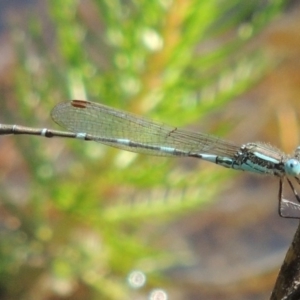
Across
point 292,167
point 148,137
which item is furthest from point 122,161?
point 292,167

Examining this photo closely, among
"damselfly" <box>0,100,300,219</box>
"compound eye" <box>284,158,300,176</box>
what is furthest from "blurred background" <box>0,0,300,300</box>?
"compound eye" <box>284,158,300,176</box>

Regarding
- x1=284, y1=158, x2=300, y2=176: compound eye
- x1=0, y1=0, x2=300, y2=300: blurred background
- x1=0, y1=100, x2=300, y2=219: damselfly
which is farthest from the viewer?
x1=0, y1=0, x2=300, y2=300: blurred background

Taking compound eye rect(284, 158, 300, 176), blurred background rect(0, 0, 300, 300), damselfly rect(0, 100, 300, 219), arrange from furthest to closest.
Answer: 1. blurred background rect(0, 0, 300, 300)
2. damselfly rect(0, 100, 300, 219)
3. compound eye rect(284, 158, 300, 176)

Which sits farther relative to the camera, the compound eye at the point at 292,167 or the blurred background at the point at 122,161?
the blurred background at the point at 122,161

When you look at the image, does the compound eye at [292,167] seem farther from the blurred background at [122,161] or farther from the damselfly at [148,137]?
the blurred background at [122,161]

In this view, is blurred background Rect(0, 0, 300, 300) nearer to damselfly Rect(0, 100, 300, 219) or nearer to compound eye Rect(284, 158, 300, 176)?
damselfly Rect(0, 100, 300, 219)

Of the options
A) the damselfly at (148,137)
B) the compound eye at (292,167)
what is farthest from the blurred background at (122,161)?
the compound eye at (292,167)
